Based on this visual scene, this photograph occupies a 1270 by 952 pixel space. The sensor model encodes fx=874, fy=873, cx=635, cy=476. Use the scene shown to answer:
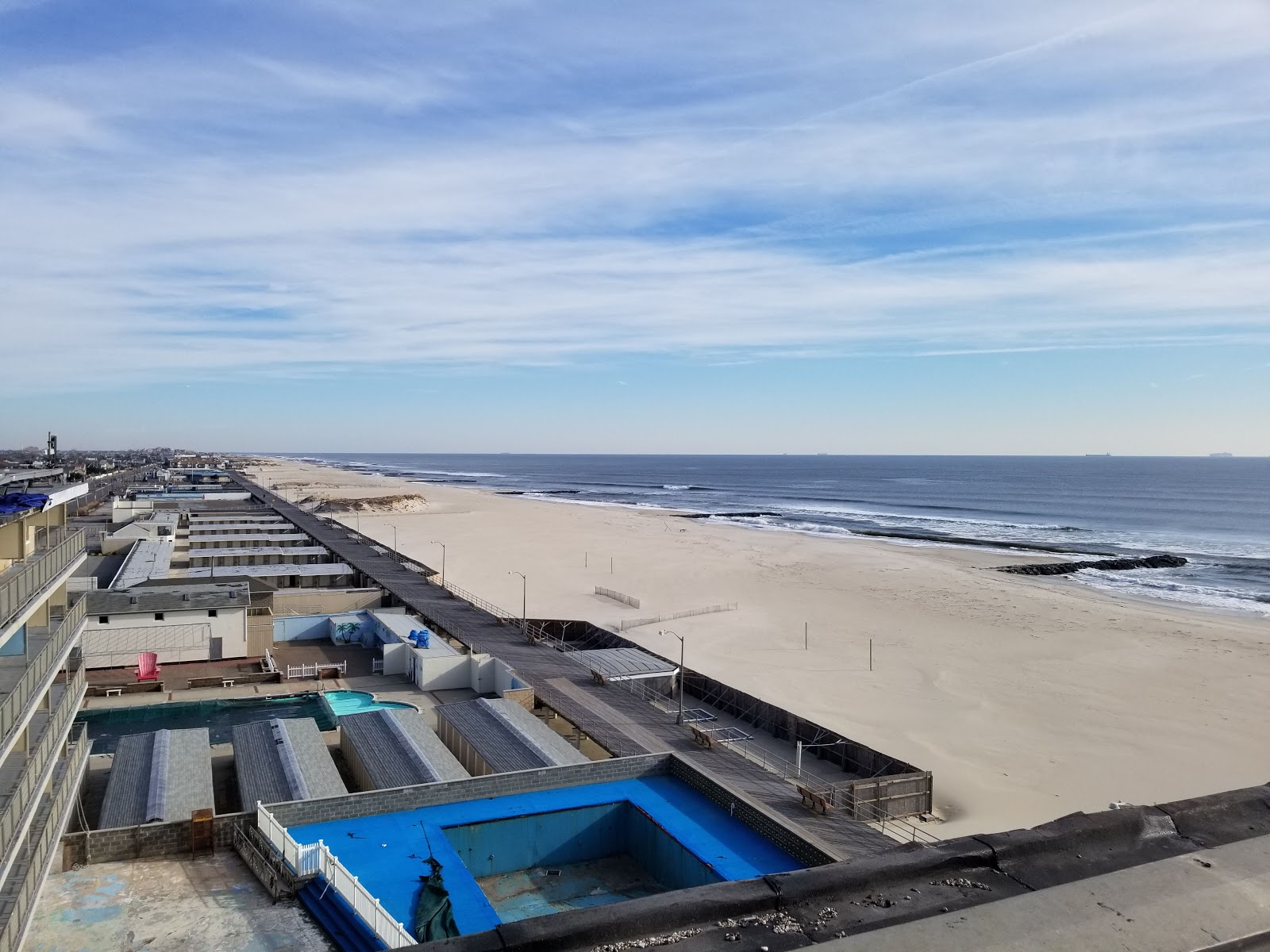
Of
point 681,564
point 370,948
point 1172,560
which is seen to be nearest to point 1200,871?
point 370,948

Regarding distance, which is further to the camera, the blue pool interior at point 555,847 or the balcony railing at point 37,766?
the blue pool interior at point 555,847

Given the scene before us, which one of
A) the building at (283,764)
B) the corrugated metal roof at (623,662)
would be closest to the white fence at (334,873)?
the building at (283,764)

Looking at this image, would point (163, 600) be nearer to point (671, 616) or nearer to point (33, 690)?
point (33, 690)

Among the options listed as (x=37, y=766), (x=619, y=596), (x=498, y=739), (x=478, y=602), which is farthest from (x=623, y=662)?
(x=37, y=766)

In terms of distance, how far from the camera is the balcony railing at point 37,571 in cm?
1239

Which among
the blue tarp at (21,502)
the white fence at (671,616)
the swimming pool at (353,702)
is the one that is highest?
the blue tarp at (21,502)

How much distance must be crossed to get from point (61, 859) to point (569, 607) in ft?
119

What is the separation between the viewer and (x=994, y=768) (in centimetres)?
2777

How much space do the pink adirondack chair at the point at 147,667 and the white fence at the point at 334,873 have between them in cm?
1743

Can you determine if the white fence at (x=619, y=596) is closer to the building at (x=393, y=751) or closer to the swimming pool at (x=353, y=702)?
the swimming pool at (x=353, y=702)

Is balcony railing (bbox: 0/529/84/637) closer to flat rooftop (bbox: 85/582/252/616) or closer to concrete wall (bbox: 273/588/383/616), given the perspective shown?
flat rooftop (bbox: 85/582/252/616)

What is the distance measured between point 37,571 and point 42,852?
14.5 feet

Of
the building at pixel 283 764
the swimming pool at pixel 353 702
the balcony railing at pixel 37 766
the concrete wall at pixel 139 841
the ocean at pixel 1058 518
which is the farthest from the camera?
the ocean at pixel 1058 518

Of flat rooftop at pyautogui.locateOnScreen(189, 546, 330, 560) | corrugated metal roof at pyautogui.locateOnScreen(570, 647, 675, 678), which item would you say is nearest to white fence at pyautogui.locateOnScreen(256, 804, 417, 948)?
corrugated metal roof at pyautogui.locateOnScreen(570, 647, 675, 678)
